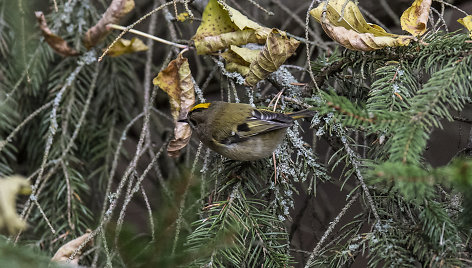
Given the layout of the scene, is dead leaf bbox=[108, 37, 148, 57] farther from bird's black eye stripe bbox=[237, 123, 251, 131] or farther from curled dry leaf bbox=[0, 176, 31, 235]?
curled dry leaf bbox=[0, 176, 31, 235]

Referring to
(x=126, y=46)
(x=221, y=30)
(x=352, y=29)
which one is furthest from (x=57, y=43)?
(x=352, y=29)

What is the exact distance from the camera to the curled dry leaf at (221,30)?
1.78m

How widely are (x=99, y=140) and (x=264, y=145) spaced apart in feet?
3.14

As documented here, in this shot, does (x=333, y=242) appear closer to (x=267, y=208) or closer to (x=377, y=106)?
(x=267, y=208)

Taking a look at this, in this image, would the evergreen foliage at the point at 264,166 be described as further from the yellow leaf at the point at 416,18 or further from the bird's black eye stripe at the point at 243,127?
the bird's black eye stripe at the point at 243,127

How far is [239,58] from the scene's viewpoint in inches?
73.5

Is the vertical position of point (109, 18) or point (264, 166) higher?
point (109, 18)

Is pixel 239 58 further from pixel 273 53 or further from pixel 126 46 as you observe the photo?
pixel 126 46

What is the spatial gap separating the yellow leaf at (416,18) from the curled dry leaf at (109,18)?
100 centimetres

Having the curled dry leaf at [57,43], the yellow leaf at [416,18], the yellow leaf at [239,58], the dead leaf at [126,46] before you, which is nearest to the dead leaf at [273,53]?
the yellow leaf at [239,58]

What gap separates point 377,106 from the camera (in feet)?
4.48

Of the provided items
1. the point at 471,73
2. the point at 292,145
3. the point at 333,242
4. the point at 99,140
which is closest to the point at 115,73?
the point at 99,140

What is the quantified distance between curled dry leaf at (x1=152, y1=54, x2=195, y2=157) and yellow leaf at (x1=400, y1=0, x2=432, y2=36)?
0.79m

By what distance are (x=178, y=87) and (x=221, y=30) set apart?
28 centimetres
